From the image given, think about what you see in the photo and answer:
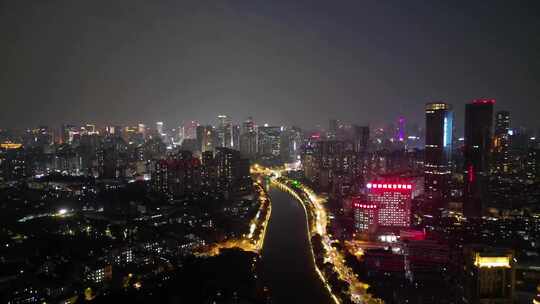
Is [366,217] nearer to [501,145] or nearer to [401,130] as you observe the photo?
[501,145]

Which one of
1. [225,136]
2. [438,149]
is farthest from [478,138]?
[225,136]

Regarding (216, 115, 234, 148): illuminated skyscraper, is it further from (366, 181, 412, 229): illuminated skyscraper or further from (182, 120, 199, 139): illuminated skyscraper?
(366, 181, 412, 229): illuminated skyscraper

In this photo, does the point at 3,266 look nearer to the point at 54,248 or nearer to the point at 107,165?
the point at 54,248

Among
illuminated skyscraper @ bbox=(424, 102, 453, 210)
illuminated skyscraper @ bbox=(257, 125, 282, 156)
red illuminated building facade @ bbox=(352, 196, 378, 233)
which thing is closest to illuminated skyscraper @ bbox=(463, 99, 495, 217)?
illuminated skyscraper @ bbox=(424, 102, 453, 210)

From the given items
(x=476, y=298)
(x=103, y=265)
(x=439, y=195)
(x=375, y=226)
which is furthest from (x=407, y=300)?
(x=439, y=195)

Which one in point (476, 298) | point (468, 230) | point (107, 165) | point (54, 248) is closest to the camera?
point (476, 298)

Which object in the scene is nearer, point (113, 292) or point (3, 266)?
point (113, 292)
